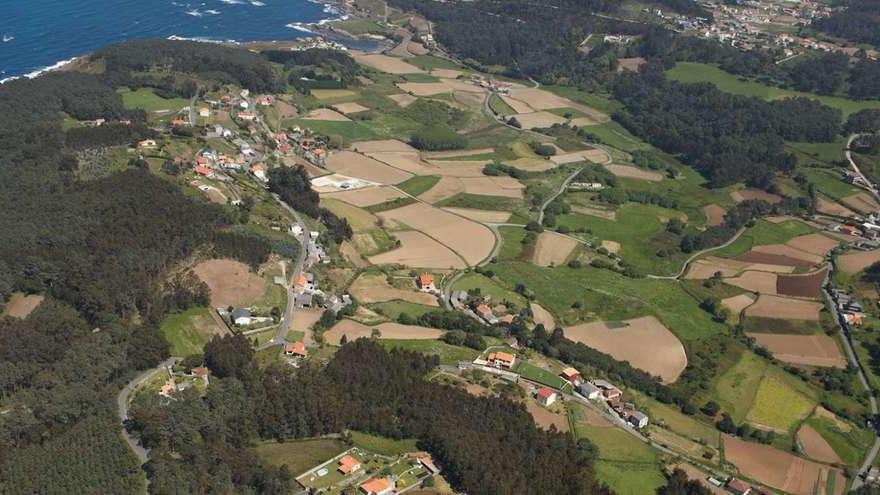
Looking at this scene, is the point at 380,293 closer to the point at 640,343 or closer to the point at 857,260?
the point at 640,343

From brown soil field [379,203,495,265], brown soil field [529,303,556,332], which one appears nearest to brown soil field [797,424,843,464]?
brown soil field [529,303,556,332]

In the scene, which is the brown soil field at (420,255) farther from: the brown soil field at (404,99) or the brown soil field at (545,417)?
the brown soil field at (404,99)

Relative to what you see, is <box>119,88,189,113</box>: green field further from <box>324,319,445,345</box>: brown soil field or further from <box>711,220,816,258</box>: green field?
<box>711,220,816,258</box>: green field

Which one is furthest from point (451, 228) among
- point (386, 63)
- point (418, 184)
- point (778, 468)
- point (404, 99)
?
point (386, 63)

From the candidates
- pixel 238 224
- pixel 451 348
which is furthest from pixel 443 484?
pixel 238 224

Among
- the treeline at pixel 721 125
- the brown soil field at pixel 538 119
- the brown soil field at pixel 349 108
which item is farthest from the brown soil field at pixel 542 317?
the brown soil field at pixel 349 108
